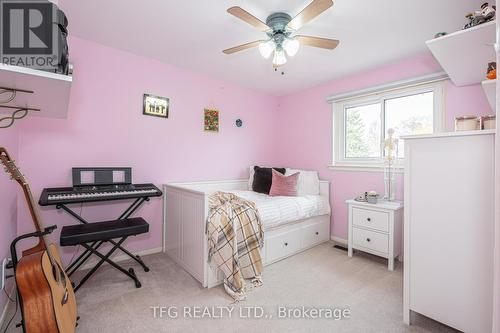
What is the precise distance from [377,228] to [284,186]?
3.81 feet

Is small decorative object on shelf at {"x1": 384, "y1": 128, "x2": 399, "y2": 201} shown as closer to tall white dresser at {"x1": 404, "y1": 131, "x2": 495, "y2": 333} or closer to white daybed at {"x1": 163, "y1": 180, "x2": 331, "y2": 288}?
white daybed at {"x1": 163, "y1": 180, "x2": 331, "y2": 288}

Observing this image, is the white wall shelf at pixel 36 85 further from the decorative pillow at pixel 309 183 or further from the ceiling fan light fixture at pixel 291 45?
the decorative pillow at pixel 309 183

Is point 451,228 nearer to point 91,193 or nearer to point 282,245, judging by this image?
point 282,245

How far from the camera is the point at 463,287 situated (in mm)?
1329

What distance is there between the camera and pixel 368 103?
121 inches

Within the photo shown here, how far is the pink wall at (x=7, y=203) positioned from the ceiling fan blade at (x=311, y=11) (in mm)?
2209

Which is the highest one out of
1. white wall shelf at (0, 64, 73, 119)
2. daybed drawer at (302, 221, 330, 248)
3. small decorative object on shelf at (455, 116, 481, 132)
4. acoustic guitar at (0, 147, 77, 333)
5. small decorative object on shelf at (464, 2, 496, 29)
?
small decorative object on shelf at (464, 2, 496, 29)

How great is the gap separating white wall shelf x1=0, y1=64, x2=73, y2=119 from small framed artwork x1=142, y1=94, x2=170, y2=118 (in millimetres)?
1461

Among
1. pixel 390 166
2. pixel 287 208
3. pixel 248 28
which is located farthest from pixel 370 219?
pixel 248 28

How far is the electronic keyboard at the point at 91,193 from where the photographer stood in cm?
179

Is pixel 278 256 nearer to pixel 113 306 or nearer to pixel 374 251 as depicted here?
pixel 374 251

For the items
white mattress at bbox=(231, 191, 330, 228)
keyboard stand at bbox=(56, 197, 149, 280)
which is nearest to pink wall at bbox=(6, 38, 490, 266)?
keyboard stand at bbox=(56, 197, 149, 280)

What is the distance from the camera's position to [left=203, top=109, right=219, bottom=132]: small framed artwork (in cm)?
321

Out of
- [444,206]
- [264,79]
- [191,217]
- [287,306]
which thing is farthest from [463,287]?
[264,79]
